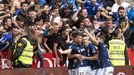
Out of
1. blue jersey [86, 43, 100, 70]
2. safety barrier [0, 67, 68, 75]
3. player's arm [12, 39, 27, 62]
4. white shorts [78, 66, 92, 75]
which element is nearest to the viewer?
blue jersey [86, 43, 100, 70]

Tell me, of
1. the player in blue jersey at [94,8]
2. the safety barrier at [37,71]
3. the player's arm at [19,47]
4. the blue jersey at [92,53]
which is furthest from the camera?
the player in blue jersey at [94,8]

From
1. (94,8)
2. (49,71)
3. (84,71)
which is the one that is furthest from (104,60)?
(94,8)

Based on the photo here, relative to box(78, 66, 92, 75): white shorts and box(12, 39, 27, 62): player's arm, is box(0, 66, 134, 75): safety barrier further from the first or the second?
box(78, 66, 92, 75): white shorts

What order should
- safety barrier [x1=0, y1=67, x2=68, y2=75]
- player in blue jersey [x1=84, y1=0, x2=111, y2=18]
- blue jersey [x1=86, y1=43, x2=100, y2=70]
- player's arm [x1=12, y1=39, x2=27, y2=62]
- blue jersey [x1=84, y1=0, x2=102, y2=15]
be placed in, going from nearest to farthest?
blue jersey [x1=86, y1=43, x2=100, y2=70] → player's arm [x1=12, y1=39, x2=27, y2=62] → safety barrier [x1=0, y1=67, x2=68, y2=75] → player in blue jersey [x1=84, y1=0, x2=111, y2=18] → blue jersey [x1=84, y1=0, x2=102, y2=15]

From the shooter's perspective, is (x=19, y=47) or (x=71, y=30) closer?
(x=19, y=47)

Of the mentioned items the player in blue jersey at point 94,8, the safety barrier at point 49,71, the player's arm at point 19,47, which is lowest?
the safety barrier at point 49,71

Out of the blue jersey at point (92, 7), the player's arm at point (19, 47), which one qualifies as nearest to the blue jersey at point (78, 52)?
the player's arm at point (19, 47)

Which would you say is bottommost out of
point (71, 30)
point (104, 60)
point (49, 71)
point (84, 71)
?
point (49, 71)

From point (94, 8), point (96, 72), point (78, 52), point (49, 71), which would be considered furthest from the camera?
point (94, 8)

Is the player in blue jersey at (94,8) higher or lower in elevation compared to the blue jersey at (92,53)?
higher

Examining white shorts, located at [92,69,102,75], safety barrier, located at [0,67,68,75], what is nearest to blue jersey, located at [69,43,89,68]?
white shorts, located at [92,69,102,75]

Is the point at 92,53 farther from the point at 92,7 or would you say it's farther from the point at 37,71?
the point at 92,7

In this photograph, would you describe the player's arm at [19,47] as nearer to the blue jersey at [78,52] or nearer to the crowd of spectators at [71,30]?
the crowd of spectators at [71,30]

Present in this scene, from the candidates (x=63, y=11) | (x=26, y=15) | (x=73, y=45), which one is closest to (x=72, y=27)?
(x=63, y=11)
